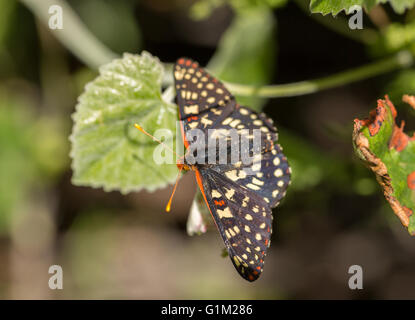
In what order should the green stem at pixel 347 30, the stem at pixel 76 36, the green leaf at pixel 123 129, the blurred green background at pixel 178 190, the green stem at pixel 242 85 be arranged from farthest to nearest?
1. the blurred green background at pixel 178 190
2. the stem at pixel 76 36
3. the green stem at pixel 347 30
4. the green stem at pixel 242 85
5. the green leaf at pixel 123 129

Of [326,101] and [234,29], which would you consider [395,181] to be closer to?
[234,29]

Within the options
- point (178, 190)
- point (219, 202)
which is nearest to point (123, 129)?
point (219, 202)

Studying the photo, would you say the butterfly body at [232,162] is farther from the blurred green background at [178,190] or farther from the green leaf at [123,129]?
the blurred green background at [178,190]

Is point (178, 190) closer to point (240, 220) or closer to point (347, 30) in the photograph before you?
point (347, 30)

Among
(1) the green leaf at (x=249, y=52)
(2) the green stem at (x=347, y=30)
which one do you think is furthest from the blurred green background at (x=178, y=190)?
(2) the green stem at (x=347, y=30)

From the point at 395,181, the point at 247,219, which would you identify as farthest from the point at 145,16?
the point at 395,181

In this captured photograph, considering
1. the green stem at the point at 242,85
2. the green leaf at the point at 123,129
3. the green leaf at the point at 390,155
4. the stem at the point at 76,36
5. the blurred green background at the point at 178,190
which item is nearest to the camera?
the green leaf at the point at 390,155

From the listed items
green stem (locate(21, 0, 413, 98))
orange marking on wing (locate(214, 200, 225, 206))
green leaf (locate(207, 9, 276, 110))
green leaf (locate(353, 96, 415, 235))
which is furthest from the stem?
green leaf (locate(353, 96, 415, 235))

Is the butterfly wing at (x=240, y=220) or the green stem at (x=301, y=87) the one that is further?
→ the green stem at (x=301, y=87)
